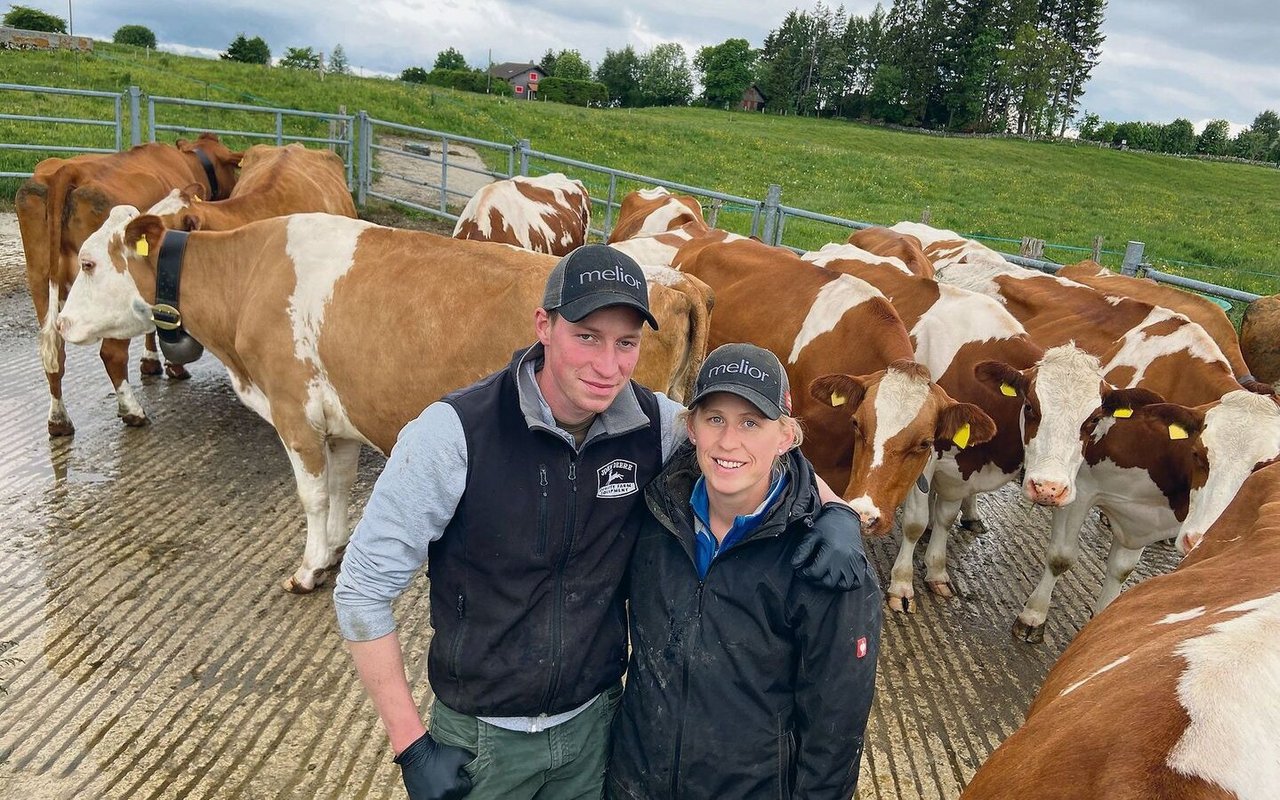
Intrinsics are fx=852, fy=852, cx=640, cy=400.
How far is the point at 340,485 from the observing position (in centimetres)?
452

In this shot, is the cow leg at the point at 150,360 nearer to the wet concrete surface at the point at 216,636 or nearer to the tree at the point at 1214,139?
the wet concrete surface at the point at 216,636

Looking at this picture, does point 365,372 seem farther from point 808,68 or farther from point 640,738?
point 808,68

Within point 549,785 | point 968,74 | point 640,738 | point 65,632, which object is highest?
point 968,74

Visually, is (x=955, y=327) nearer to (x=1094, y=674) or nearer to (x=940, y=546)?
(x=940, y=546)

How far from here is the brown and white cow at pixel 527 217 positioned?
8234 millimetres

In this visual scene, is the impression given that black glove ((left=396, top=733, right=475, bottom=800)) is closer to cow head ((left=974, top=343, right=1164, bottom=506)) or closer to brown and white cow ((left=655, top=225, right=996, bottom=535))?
Result: brown and white cow ((left=655, top=225, right=996, bottom=535))

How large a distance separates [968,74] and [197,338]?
71.1 m

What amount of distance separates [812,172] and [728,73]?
203 feet

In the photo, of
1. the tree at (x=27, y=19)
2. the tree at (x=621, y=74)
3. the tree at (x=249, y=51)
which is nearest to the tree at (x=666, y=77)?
the tree at (x=621, y=74)

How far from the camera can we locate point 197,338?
14.9 feet

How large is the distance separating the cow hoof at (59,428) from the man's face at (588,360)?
4955 mm

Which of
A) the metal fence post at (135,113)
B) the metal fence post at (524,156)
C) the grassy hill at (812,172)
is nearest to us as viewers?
the metal fence post at (135,113)

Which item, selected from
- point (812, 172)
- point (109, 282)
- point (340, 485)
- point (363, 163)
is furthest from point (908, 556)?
point (812, 172)

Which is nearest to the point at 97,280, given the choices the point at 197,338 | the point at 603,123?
the point at 197,338
